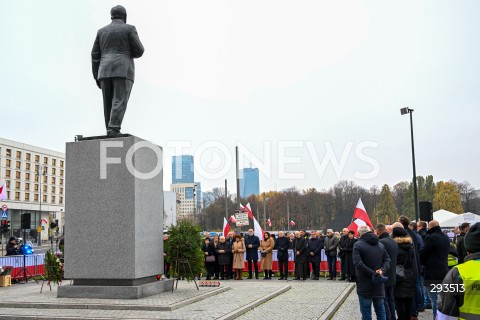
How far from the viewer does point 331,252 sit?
18.5 meters

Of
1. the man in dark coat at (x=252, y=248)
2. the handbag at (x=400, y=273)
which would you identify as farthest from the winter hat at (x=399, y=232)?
the man in dark coat at (x=252, y=248)

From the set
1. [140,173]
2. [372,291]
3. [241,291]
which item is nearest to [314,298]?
[241,291]

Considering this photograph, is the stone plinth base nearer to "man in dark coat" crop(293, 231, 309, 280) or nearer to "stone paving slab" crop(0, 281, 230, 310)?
"stone paving slab" crop(0, 281, 230, 310)

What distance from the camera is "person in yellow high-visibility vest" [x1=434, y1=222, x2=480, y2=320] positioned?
11.4 feet

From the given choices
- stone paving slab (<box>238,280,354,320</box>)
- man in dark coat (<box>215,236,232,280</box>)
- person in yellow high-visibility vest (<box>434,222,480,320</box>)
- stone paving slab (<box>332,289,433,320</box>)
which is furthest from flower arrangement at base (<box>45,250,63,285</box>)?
person in yellow high-visibility vest (<box>434,222,480,320</box>)

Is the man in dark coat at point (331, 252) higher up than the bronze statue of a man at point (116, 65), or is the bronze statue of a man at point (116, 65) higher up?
the bronze statue of a man at point (116, 65)

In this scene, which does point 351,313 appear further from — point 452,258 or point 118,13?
point 118,13

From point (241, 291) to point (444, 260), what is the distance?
19.7 ft

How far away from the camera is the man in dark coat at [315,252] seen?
18.6 metres

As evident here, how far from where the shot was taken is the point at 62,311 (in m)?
9.87

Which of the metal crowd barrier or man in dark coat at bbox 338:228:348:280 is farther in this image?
the metal crowd barrier

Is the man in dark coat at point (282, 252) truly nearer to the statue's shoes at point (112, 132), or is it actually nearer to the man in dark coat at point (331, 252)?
the man in dark coat at point (331, 252)

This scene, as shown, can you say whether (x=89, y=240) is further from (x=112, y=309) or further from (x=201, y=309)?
(x=201, y=309)

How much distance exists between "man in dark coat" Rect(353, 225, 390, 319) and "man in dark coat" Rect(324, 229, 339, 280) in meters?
10.2
